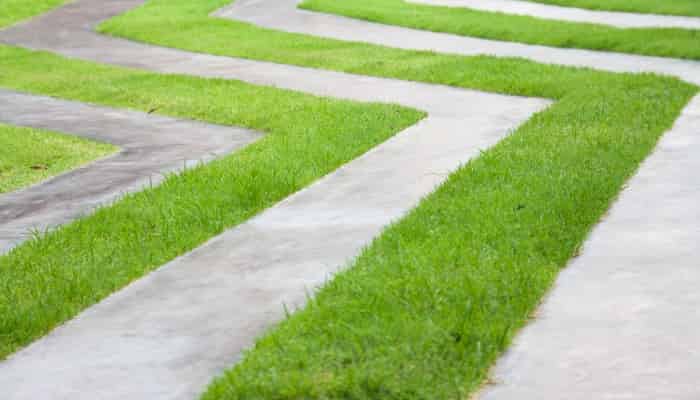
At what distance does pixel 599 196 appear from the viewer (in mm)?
8664

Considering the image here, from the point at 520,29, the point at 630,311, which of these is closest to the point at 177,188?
the point at 630,311

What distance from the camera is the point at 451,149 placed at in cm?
1096

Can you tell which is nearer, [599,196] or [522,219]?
[522,219]

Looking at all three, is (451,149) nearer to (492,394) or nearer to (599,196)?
(599,196)

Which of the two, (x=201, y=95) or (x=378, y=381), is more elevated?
(x=378, y=381)

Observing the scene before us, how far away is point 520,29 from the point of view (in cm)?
2014

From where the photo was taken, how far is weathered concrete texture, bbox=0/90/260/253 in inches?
369

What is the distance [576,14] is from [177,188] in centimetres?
1440

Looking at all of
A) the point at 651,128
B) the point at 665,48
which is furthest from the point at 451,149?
the point at 665,48

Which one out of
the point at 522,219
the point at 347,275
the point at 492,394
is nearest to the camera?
the point at 492,394

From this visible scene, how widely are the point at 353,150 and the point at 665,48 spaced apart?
7578 millimetres

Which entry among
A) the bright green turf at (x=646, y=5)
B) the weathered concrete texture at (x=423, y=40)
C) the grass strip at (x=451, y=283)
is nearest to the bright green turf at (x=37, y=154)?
the grass strip at (x=451, y=283)

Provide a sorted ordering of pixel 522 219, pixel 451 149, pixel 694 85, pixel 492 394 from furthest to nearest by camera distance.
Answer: pixel 694 85, pixel 451 149, pixel 522 219, pixel 492 394

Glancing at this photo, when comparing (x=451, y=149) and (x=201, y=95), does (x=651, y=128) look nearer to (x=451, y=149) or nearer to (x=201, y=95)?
(x=451, y=149)
